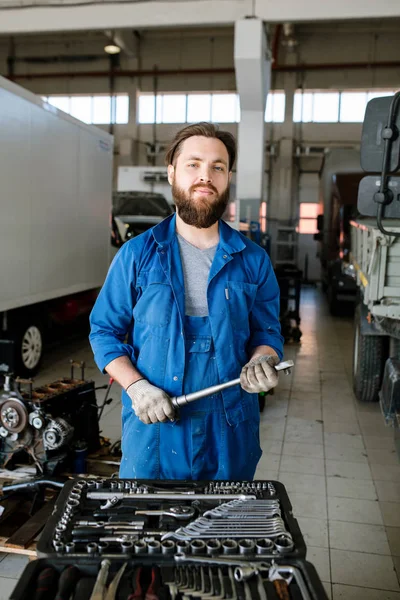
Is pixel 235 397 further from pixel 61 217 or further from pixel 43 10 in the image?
pixel 43 10

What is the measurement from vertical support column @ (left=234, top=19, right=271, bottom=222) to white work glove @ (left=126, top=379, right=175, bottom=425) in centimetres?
652

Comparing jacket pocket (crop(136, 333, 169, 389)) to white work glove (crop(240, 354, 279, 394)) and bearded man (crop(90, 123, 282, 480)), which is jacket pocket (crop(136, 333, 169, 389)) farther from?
white work glove (crop(240, 354, 279, 394))

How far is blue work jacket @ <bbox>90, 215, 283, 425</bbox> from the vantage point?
197cm

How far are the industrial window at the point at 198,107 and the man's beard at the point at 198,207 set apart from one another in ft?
53.9

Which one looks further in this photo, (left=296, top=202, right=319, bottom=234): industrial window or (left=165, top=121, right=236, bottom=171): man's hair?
(left=296, top=202, right=319, bottom=234): industrial window

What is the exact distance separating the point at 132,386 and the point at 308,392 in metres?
4.79

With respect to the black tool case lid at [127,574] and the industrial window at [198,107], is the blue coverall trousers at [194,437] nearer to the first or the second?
the black tool case lid at [127,574]

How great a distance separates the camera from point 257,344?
217 centimetres

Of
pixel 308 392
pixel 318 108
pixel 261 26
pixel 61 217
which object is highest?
pixel 318 108

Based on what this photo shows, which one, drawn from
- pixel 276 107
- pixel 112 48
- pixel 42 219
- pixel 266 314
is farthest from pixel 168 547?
pixel 276 107

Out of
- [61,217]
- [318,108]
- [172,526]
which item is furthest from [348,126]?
[172,526]

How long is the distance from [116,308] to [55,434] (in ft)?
4.96

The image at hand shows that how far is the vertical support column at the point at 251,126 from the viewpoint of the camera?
752 centimetres

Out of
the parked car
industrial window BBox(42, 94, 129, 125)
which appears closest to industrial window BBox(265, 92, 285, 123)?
industrial window BBox(42, 94, 129, 125)
